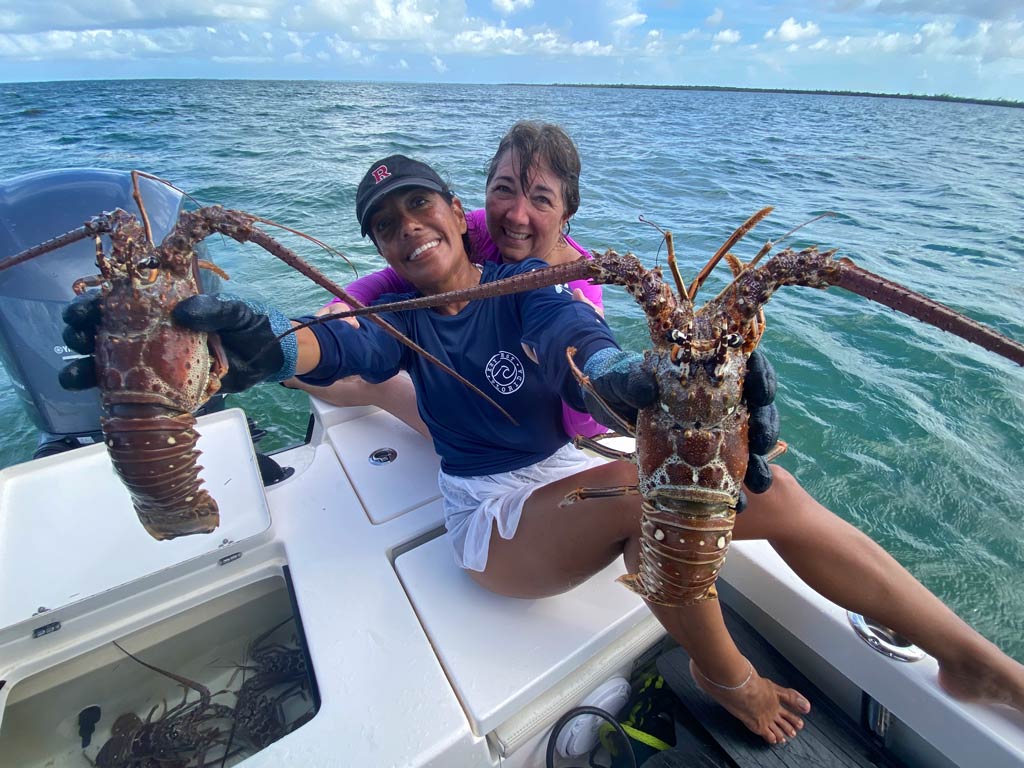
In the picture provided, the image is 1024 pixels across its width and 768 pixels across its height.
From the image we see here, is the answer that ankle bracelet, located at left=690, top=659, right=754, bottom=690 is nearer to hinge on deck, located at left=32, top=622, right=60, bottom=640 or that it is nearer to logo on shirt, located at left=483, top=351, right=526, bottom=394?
logo on shirt, located at left=483, top=351, right=526, bottom=394

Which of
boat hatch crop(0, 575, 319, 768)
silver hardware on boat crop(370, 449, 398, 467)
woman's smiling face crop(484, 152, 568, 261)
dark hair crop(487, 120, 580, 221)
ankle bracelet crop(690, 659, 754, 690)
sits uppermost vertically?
dark hair crop(487, 120, 580, 221)

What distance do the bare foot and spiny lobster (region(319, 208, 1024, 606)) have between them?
0.58 metres

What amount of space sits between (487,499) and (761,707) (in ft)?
4.39

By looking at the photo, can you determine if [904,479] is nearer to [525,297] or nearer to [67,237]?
[525,297]

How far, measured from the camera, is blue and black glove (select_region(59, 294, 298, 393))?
183 cm

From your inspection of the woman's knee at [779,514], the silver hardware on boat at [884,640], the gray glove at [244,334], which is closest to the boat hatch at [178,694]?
the gray glove at [244,334]

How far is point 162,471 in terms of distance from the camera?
6.57 ft

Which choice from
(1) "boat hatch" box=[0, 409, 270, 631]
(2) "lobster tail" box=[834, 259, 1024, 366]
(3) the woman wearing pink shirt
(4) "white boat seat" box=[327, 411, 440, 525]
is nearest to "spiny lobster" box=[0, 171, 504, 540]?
(1) "boat hatch" box=[0, 409, 270, 631]

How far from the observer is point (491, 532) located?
211 centimetres

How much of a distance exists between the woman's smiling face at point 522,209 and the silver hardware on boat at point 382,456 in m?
1.44

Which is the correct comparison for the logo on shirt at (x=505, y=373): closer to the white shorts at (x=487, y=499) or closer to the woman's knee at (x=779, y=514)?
the white shorts at (x=487, y=499)

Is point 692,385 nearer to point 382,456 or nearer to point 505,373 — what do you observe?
point 505,373

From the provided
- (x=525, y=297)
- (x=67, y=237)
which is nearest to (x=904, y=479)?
(x=525, y=297)

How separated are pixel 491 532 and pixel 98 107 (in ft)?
134
